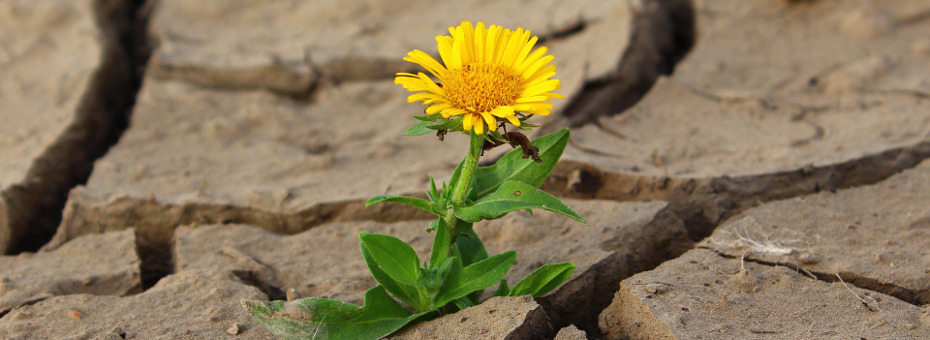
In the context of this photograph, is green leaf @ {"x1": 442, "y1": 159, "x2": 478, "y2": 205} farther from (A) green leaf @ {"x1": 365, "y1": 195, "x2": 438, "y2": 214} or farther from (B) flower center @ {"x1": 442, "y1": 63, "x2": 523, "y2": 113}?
(B) flower center @ {"x1": 442, "y1": 63, "x2": 523, "y2": 113}

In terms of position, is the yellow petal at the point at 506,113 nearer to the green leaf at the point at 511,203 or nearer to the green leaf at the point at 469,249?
the green leaf at the point at 511,203

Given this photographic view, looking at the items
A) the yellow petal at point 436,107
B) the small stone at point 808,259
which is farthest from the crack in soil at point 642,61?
the yellow petal at point 436,107

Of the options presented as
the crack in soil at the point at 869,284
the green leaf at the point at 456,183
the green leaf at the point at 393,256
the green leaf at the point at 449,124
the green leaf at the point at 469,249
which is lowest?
the crack in soil at the point at 869,284

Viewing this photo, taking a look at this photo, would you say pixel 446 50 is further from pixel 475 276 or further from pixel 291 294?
pixel 291 294

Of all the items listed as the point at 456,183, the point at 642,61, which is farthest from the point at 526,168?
the point at 642,61

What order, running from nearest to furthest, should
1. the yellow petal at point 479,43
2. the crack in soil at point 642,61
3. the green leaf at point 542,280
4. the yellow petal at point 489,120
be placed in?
the yellow petal at point 489,120, the yellow petal at point 479,43, the green leaf at point 542,280, the crack in soil at point 642,61

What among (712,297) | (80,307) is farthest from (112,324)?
(712,297)

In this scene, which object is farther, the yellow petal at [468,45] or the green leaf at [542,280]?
the green leaf at [542,280]
